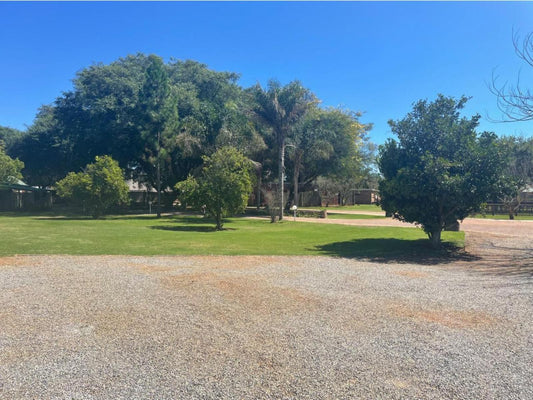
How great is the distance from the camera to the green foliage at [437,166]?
12.4m

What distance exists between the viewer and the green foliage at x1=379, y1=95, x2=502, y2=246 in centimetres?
1237

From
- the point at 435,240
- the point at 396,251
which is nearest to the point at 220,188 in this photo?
the point at 396,251

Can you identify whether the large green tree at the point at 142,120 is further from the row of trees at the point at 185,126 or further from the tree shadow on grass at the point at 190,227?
the tree shadow on grass at the point at 190,227

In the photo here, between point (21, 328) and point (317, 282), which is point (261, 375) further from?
point (317, 282)

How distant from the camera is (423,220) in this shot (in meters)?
13.7

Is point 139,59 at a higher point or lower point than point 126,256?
higher

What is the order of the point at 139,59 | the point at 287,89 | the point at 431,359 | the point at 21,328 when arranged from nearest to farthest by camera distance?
the point at 431,359, the point at 21,328, the point at 287,89, the point at 139,59

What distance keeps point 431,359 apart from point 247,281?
4433 millimetres

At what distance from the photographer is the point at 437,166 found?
1257cm

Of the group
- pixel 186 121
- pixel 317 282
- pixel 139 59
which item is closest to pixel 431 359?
pixel 317 282

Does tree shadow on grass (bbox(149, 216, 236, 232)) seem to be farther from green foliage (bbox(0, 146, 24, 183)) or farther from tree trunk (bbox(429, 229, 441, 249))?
green foliage (bbox(0, 146, 24, 183))

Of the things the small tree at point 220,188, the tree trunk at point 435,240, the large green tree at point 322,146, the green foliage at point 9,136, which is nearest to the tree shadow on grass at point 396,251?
the tree trunk at point 435,240

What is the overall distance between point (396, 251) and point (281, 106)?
14.9 metres

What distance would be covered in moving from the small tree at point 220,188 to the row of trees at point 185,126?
6290 millimetres
